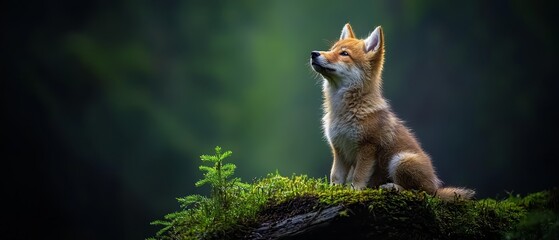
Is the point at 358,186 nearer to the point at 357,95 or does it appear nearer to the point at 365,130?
the point at 365,130

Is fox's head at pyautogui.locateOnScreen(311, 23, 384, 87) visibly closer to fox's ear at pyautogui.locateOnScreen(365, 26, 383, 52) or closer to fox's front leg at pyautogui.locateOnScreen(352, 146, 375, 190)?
fox's ear at pyautogui.locateOnScreen(365, 26, 383, 52)

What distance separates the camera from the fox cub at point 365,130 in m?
3.94

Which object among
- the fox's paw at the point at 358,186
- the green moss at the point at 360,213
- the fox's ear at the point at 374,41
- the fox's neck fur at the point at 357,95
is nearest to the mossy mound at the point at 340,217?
the green moss at the point at 360,213

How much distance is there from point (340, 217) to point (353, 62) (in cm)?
163

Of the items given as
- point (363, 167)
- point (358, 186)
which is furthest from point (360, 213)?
point (363, 167)

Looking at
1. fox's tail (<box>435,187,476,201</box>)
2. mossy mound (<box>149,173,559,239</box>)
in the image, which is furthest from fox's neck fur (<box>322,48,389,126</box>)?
fox's tail (<box>435,187,476,201</box>)

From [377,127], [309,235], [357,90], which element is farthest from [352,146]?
[309,235]

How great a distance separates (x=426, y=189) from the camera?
392 centimetres

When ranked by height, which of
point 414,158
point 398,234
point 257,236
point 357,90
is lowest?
point 398,234

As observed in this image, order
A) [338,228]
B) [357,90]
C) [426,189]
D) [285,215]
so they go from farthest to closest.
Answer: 1. [357,90]
2. [426,189]
3. [285,215]
4. [338,228]

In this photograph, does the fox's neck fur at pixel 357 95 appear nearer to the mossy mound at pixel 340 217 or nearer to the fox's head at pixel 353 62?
the fox's head at pixel 353 62

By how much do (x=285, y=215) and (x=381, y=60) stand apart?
5.67ft

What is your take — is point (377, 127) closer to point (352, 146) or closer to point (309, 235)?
point (352, 146)

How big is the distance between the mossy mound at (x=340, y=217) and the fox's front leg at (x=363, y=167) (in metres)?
0.27
